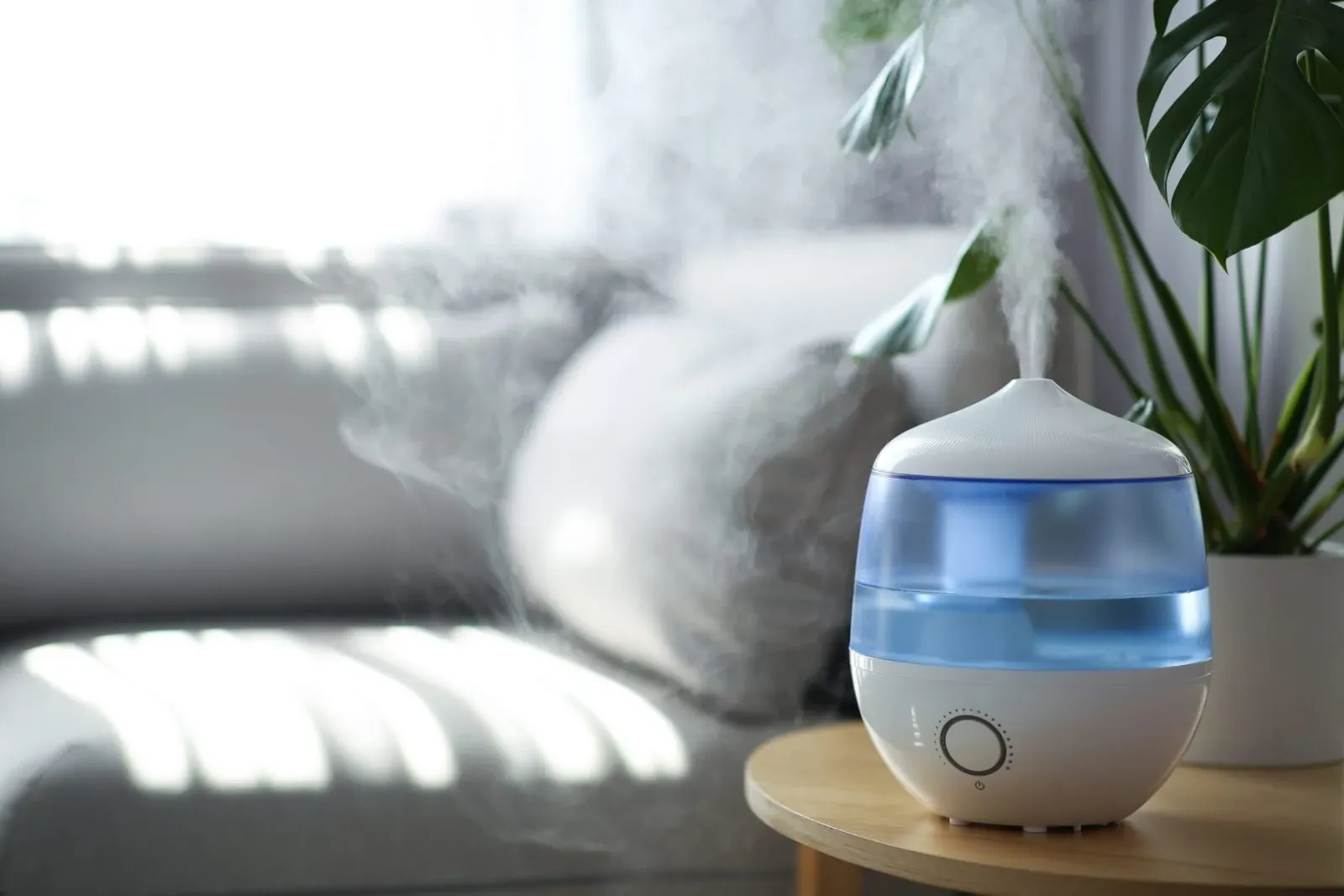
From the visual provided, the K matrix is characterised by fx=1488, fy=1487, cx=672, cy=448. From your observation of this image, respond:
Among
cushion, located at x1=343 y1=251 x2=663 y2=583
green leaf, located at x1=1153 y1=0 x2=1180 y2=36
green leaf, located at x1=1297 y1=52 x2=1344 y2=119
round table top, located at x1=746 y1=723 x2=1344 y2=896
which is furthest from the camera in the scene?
cushion, located at x1=343 y1=251 x2=663 y2=583

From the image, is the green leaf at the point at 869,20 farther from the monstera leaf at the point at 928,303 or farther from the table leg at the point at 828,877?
the table leg at the point at 828,877

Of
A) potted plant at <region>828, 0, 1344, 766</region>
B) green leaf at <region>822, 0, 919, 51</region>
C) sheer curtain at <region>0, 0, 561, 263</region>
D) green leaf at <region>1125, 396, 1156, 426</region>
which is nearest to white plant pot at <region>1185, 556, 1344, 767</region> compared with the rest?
potted plant at <region>828, 0, 1344, 766</region>

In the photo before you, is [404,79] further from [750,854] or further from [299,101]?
[750,854]

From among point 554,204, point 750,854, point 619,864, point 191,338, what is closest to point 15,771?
point 619,864

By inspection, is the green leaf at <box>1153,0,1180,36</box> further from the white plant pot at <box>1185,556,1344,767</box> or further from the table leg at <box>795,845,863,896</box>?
the table leg at <box>795,845,863,896</box>

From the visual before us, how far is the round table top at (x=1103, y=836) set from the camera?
763 millimetres

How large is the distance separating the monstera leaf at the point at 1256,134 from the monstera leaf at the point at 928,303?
298 millimetres

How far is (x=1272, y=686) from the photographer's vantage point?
101cm

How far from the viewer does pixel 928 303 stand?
3.74 feet

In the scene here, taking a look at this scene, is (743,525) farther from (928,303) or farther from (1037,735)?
(1037,735)

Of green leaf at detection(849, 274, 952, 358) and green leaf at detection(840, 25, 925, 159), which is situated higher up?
green leaf at detection(840, 25, 925, 159)

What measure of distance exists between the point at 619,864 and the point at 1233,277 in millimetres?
824

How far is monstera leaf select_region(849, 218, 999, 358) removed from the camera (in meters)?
1.13

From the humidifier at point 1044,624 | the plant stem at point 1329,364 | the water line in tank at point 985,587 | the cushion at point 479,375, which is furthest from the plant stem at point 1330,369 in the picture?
the cushion at point 479,375
